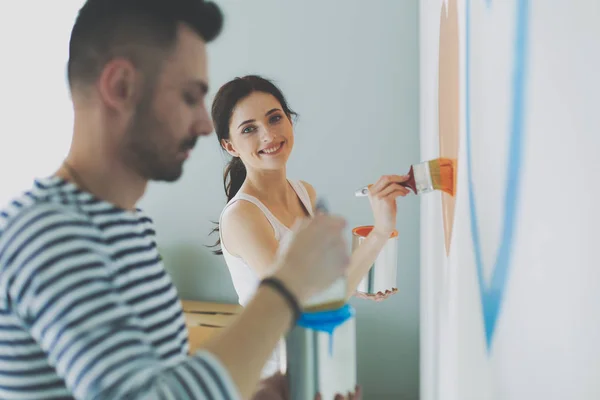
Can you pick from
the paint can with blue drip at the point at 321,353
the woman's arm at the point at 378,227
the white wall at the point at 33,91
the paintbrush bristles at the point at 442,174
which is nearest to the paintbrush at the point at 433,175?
the paintbrush bristles at the point at 442,174

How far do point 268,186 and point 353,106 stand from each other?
828 millimetres

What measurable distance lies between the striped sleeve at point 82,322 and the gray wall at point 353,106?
1.63 metres

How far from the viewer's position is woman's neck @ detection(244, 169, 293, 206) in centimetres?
118

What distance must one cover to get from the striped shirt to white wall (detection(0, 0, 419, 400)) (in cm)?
159

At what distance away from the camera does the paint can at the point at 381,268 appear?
1.09 meters

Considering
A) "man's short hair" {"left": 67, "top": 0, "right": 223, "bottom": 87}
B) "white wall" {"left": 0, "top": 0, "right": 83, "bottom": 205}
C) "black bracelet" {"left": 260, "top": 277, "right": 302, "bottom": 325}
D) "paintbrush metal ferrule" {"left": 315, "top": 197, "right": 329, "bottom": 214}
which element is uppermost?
"white wall" {"left": 0, "top": 0, "right": 83, "bottom": 205}

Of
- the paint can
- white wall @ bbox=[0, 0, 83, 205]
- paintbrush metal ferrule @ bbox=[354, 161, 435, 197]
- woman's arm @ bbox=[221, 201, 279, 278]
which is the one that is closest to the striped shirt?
paintbrush metal ferrule @ bbox=[354, 161, 435, 197]

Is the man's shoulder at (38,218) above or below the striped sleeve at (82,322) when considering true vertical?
above

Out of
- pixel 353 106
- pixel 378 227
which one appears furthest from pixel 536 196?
pixel 353 106

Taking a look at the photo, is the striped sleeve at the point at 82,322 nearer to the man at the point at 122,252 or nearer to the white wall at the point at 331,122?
the man at the point at 122,252

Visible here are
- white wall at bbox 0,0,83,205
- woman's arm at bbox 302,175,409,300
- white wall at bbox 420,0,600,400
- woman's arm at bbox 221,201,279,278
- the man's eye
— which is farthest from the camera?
white wall at bbox 0,0,83,205

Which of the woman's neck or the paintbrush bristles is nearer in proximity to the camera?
the paintbrush bristles

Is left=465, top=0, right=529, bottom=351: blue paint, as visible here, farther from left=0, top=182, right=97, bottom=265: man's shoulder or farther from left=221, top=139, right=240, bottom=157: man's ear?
left=221, top=139, right=240, bottom=157: man's ear

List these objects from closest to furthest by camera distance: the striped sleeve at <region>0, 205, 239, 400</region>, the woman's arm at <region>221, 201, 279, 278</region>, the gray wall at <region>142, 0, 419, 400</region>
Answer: the striped sleeve at <region>0, 205, 239, 400</region> → the woman's arm at <region>221, 201, 279, 278</region> → the gray wall at <region>142, 0, 419, 400</region>
